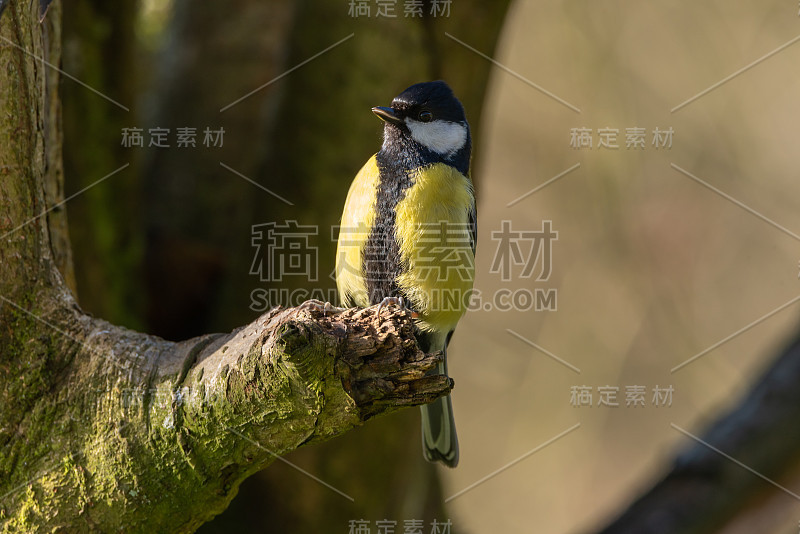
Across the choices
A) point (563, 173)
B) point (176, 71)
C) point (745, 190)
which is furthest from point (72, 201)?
point (745, 190)

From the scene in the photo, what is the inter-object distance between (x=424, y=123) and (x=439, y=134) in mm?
79

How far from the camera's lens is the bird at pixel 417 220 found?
251 cm

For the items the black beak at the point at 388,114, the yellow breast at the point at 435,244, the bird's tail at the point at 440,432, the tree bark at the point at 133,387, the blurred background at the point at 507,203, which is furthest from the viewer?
the blurred background at the point at 507,203

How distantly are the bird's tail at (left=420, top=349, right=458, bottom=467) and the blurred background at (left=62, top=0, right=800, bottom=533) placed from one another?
12.0 inches

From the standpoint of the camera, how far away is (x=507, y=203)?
5621 mm

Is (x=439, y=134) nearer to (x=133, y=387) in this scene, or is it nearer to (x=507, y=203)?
(x=133, y=387)

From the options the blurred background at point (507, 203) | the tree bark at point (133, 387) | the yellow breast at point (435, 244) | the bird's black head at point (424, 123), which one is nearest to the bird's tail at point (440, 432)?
the blurred background at point (507, 203)

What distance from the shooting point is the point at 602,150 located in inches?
197

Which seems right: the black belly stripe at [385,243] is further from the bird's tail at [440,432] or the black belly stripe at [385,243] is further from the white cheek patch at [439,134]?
the bird's tail at [440,432]

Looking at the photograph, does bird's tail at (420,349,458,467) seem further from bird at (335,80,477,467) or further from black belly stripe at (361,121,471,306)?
black belly stripe at (361,121,471,306)

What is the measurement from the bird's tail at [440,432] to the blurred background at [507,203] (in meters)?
0.31

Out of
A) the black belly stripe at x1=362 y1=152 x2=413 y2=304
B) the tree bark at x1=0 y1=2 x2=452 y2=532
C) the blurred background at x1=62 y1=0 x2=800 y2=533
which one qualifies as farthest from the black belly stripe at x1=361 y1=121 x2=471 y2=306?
the tree bark at x1=0 y1=2 x2=452 y2=532

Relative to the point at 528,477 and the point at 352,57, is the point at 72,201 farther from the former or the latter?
the point at 528,477

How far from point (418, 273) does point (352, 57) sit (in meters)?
1.15
